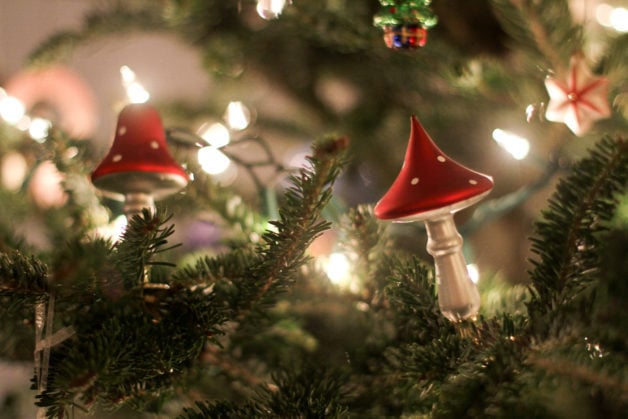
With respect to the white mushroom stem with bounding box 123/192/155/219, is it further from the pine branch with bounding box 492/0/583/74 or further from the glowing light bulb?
the pine branch with bounding box 492/0/583/74

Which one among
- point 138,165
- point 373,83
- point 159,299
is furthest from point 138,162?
point 373,83

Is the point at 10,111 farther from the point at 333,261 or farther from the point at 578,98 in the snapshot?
the point at 578,98

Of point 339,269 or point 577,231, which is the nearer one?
point 577,231

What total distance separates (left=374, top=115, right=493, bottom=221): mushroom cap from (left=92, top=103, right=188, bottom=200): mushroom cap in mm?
164

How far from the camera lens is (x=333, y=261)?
1.61 feet

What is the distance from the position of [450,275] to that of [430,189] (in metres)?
0.06

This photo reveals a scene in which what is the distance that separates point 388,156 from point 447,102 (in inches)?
7.9

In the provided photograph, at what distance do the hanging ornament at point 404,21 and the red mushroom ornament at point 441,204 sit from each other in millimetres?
116

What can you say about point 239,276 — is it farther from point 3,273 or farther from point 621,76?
point 621,76

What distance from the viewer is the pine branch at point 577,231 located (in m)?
0.34

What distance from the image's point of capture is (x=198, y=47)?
801mm

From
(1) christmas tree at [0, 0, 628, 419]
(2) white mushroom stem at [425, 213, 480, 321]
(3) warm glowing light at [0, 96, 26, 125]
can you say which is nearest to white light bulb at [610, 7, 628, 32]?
(1) christmas tree at [0, 0, 628, 419]

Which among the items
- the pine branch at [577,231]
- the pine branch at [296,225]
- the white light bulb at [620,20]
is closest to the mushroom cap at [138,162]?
the pine branch at [296,225]

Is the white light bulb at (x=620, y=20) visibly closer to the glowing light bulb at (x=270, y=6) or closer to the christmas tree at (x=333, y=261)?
the christmas tree at (x=333, y=261)
